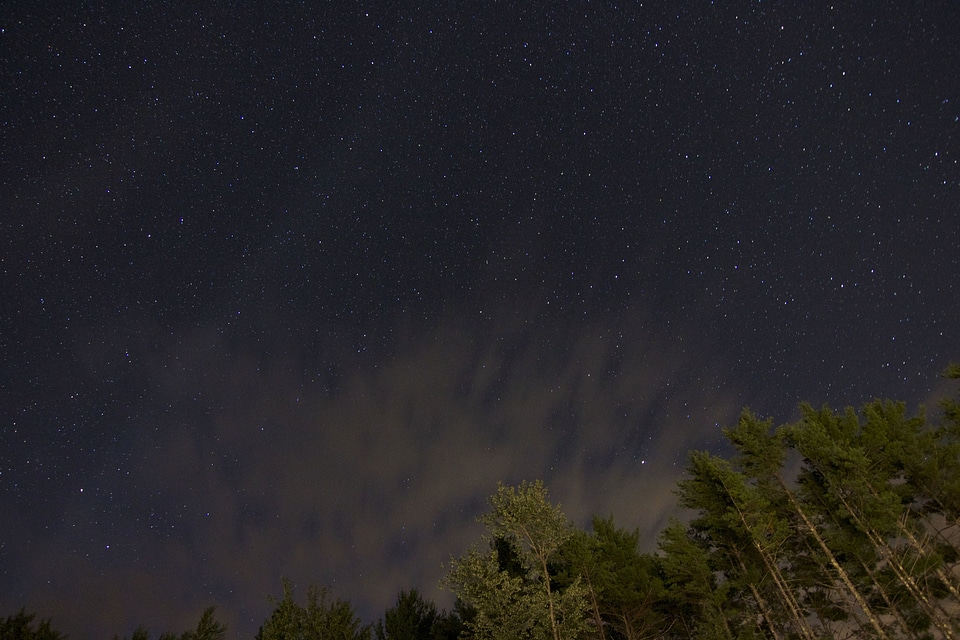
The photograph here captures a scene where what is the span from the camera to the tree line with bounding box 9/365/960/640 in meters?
25.1

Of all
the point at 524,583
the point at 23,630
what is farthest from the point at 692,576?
the point at 23,630

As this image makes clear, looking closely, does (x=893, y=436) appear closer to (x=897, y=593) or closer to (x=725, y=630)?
(x=897, y=593)

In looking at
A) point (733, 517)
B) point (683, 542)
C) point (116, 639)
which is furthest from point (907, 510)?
point (116, 639)

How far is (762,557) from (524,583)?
15518 millimetres

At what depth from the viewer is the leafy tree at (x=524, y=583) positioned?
24.2 metres

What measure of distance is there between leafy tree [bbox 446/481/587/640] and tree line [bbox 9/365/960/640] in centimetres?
7

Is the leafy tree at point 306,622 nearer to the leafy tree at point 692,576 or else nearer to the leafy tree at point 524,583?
the leafy tree at point 524,583

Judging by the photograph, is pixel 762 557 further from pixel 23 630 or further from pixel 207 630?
pixel 23 630

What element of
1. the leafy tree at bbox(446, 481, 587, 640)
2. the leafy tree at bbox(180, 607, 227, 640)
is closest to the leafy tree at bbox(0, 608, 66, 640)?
the leafy tree at bbox(180, 607, 227, 640)

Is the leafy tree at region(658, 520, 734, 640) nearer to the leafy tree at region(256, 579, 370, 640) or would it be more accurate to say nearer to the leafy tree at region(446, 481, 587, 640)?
the leafy tree at region(446, 481, 587, 640)

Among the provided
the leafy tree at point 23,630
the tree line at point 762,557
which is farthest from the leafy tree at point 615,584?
the leafy tree at point 23,630

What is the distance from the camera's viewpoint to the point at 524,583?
28.4 metres

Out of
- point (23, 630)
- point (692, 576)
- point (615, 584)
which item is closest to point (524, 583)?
point (615, 584)

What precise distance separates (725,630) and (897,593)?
10.9m
